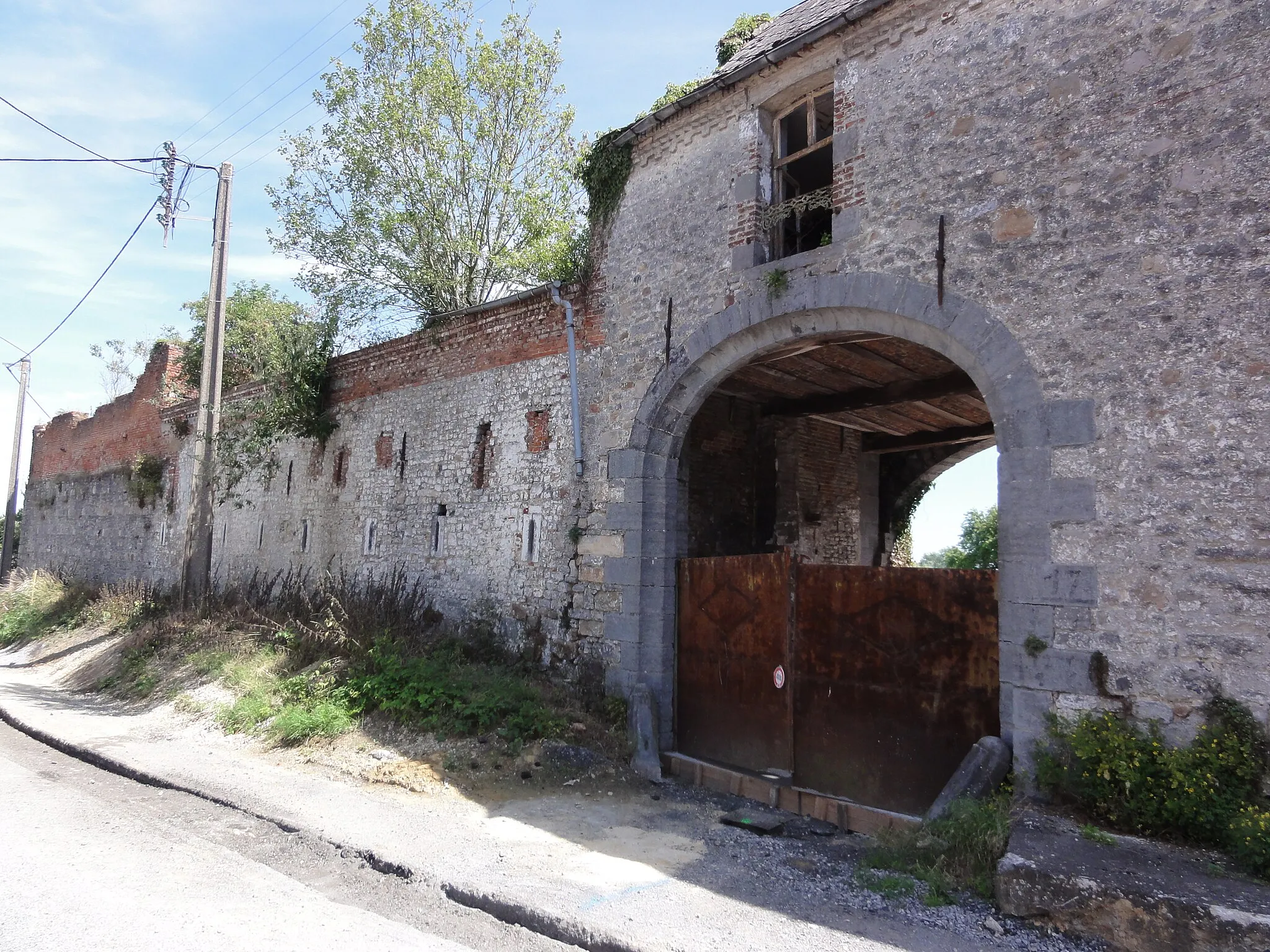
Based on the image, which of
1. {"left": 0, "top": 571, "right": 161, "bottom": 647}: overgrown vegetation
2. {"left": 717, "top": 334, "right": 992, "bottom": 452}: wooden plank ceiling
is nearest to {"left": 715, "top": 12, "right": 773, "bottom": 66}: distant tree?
{"left": 717, "top": 334, "right": 992, "bottom": 452}: wooden plank ceiling

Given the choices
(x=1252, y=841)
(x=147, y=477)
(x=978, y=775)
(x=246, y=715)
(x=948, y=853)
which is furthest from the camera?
(x=147, y=477)

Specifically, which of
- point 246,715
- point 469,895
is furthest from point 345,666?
point 469,895

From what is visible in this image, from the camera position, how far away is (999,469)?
18.7 ft

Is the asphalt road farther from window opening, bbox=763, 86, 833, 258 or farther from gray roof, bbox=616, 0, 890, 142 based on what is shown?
gray roof, bbox=616, 0, 890, 142

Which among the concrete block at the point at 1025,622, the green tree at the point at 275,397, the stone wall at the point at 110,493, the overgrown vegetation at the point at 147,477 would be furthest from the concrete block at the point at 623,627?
the overgrown vegetation at the point at 147,477

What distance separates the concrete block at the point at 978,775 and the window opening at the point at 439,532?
6917 mm

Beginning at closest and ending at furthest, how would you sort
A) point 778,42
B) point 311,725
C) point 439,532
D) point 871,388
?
point 778,42 → point 311,725 → point 871,388 → point 439,532

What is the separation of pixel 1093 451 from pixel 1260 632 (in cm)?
137

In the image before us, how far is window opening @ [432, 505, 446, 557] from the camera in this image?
34.7 ft

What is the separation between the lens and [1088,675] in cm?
516

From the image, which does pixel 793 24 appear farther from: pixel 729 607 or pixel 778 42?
pixel 729 607

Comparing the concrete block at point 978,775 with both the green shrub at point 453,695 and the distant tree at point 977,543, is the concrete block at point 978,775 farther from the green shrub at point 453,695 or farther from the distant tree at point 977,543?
the distant tree at point 977,543

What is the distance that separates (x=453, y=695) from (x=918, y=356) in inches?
231

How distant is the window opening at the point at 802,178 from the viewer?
24.7 ft
